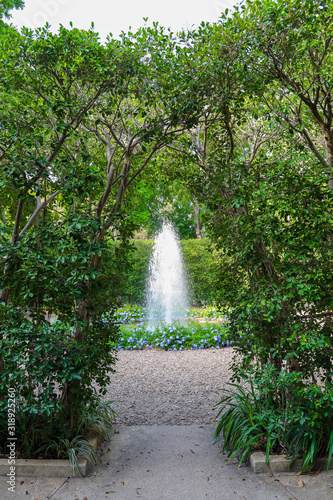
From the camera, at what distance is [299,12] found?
307 cm

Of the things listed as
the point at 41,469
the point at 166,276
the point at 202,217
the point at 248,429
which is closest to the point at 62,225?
the point at 202,217

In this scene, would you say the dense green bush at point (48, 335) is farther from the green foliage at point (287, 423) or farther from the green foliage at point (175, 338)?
the green foliage at point (175, 338)

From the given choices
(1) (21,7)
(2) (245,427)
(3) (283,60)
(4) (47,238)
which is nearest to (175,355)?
(2) (245,427)

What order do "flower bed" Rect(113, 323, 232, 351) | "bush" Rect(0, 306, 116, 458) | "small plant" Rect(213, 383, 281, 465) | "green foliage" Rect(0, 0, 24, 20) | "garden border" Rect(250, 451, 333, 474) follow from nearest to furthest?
"bush" Rect(0, 306, 116, 458), "garden border" Rect(250, 451, 333, 474), "small plant" Rect(213, 383, 281, 465), "flower bed" Rect(113, 323, 232, 351), "green foliage" Rect(0, 0, 24, 20)

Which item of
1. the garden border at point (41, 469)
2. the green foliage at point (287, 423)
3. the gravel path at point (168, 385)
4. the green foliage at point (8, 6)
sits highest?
the green foliage at point (8, 6)

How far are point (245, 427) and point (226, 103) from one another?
2.94 m

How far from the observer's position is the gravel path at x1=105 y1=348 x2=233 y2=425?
4166mm

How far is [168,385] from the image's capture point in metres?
5.22

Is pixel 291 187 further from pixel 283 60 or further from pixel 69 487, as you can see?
pixel 69 487

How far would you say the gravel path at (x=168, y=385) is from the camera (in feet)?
13.7

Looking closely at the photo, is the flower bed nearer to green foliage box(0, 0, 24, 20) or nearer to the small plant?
the small plant

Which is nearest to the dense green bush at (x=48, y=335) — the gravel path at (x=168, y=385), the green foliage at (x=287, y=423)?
the gravel path at (x=168, y=385)

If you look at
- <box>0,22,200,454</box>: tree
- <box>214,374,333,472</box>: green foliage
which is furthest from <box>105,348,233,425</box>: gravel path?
<box>0,22,200,454</box>: tree

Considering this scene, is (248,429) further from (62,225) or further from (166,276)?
(166,276)
